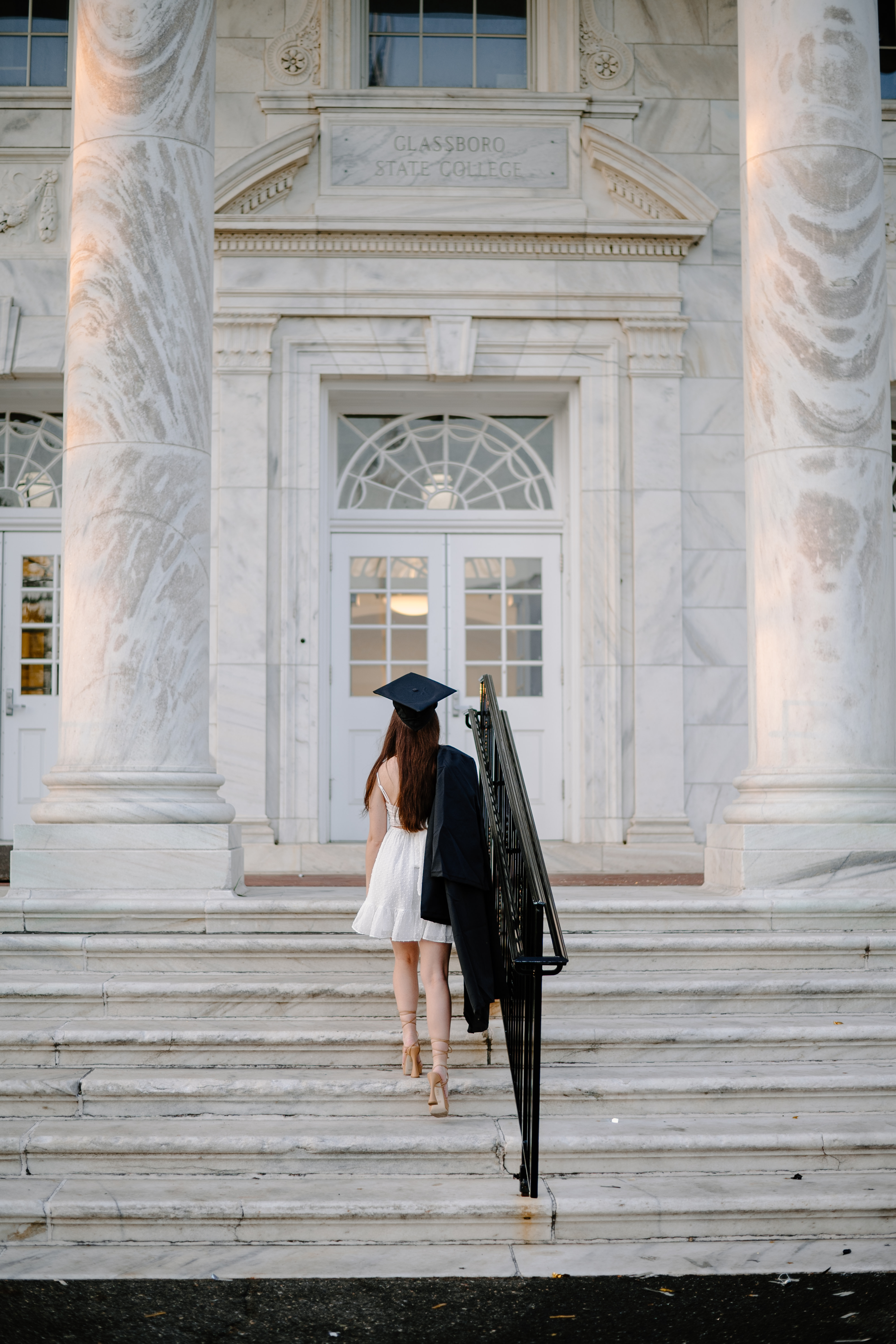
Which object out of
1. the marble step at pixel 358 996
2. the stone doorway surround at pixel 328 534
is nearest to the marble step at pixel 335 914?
Result: the marble step at pixel 358 996

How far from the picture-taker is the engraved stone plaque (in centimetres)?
1090

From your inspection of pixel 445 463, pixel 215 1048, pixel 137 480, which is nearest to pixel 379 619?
pixel 445 463

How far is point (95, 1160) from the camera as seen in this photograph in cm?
471

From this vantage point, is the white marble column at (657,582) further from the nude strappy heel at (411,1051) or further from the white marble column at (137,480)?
the nude strappy heel at (411,1051)

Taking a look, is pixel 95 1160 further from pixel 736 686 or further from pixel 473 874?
pixel 736 686

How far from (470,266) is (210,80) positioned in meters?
3.75

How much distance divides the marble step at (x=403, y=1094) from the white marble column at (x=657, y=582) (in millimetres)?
5276

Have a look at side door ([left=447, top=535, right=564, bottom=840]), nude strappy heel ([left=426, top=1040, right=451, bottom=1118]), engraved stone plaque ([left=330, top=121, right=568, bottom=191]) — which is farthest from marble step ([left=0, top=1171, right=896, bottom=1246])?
engraved stone plaque ([left=330, top=121, right=568, bottom=191])

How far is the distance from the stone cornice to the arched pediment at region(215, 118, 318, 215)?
0.23 m

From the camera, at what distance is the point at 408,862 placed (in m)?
5.27

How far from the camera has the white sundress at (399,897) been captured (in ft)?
17.0

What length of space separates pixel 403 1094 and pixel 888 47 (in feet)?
35.3

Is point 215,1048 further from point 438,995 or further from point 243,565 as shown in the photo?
point 243,565

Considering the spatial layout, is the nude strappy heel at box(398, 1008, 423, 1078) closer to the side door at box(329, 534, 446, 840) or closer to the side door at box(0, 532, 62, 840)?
the side door at box(329, 534, 446, 840)
